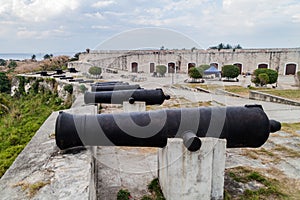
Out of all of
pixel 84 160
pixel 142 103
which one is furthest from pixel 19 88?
pixel 84 160

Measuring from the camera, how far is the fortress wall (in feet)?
78.7

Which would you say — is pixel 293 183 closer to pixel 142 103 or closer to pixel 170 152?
pixel 170 152

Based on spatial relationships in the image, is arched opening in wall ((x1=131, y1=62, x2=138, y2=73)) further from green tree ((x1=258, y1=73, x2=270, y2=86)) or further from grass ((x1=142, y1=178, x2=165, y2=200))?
grass ((x1=142, y1=178, x2=165, y2=200))

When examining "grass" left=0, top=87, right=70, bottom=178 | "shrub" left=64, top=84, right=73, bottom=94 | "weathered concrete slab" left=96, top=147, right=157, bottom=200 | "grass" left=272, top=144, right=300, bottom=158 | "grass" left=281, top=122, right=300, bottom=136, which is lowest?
"grass" left=0, top=87, right=70, bottom=178

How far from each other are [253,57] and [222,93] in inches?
606

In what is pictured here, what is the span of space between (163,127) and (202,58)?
968 inches

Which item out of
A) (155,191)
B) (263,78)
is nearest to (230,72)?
(263,78)

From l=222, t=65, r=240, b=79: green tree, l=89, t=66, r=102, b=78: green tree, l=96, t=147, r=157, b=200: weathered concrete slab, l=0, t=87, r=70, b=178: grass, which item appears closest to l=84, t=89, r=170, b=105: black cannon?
l=96, t=147, r=157, b=200: weathered concrete slab

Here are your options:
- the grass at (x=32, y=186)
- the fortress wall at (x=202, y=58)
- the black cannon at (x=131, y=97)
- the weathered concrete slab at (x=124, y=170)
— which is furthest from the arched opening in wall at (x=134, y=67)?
the grass at (x=32, y=186)

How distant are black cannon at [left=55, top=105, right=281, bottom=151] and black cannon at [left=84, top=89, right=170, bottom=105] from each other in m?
1.94

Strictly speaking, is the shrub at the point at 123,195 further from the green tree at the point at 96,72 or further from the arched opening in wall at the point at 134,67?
the arched opening in wall at the point at 134,67

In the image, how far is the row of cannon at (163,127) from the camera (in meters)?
2.32

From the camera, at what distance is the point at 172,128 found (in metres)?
2.41

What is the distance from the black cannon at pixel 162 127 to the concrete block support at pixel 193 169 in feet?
0.32
